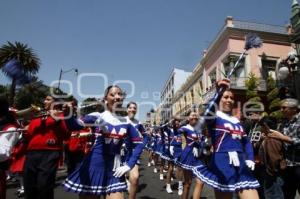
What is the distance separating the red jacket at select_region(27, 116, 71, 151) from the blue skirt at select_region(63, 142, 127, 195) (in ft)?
2.70

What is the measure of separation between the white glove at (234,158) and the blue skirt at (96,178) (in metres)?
1.47

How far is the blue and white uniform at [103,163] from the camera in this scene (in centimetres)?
444

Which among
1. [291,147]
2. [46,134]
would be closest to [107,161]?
[46,134]

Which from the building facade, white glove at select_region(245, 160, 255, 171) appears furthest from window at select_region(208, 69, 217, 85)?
white glove at select_region(245, 160, 255, 171)

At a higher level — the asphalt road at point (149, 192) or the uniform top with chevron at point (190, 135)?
the uniform top with chevron at point (190, 135)

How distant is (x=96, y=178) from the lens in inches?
175

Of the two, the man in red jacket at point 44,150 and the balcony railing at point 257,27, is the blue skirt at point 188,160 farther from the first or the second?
the balcony railing at point 257,27

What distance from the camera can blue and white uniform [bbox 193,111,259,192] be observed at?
4641 mm

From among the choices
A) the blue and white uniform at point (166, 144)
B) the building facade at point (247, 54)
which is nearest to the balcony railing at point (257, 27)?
the building facade at point (247, 54)

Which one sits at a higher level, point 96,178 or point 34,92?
point 34,92

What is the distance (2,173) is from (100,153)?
5.34 feet

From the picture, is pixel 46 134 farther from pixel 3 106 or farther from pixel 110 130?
pixel 110 130

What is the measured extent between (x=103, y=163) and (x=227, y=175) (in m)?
1.65

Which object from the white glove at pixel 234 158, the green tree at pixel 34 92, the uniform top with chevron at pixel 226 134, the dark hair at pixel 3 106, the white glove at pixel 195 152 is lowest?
the white glove at pixel 234 158
